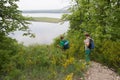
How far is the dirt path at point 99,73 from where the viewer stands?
13.7 meters

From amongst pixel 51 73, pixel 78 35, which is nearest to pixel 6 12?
pixel 51 73

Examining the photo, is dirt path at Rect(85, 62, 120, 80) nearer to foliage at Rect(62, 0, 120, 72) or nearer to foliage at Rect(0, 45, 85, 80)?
foliage at Rect(0, 45, 85, 80)

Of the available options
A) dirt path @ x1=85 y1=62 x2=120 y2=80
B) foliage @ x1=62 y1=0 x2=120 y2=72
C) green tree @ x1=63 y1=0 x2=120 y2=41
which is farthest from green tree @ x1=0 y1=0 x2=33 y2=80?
green tree @ x1=63 y1=0 x2=120 y2=41

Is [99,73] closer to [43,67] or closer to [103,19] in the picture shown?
[43,67]

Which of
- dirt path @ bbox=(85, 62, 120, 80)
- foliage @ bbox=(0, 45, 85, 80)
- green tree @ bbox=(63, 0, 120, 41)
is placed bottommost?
dirt path @ bbox=(85, 62, 120, 80)

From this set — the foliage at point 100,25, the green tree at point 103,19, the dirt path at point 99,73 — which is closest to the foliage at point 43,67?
the dirt path at point 99,73

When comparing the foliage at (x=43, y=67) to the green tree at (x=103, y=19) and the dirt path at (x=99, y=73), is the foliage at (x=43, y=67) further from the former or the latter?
the green tree at (x=103, y=19)

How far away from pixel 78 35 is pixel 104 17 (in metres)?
2.80

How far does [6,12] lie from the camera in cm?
1210

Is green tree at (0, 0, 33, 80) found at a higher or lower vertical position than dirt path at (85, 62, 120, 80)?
higher

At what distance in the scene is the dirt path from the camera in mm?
13727

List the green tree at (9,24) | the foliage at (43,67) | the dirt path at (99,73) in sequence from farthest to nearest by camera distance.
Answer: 1. the dirt path at (99,73)
2. the foliage at (43,67)
3. the green tree at (9,24)

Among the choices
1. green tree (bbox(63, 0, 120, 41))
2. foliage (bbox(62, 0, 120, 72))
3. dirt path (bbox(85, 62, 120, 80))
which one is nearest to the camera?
dirt path (bbox(85, 62, 120, 80))

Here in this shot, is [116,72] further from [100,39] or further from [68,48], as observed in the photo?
[100,39]
